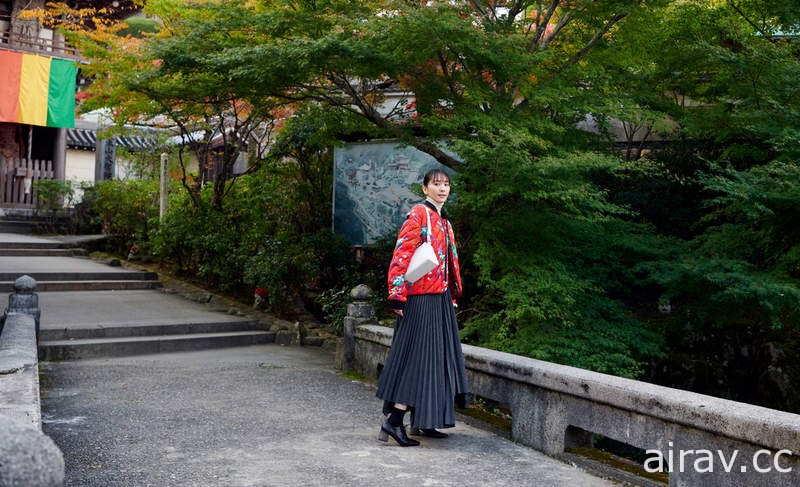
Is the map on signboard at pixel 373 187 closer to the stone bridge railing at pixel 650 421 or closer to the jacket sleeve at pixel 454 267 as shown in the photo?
the stone bridge railing at pixel 650 421

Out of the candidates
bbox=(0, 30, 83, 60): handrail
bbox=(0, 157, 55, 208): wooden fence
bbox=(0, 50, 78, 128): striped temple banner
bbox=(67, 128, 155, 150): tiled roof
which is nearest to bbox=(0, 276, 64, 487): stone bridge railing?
bbox=(0, 157, 55, 208): wooden fence

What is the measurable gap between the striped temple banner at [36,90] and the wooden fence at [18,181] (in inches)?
53.2

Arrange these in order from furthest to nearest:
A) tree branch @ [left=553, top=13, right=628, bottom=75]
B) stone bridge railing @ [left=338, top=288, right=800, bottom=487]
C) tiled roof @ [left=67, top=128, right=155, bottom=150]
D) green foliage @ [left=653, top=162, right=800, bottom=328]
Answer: tiled roof @ [left=67, top=128, right=155, bottom=150] → tree branch @ [left=553, top=13, right=628, bottom=75] → green foliage @ [left=653, top=162, right=800, bottom=328] → stone bridge railing @ [left=338, top=288, right=800, bottom=487]

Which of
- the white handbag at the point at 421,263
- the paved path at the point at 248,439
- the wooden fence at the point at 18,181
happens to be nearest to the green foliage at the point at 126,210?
the wooden fence at the point at 18,181

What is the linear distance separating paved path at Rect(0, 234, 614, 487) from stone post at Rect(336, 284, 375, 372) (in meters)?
0.26

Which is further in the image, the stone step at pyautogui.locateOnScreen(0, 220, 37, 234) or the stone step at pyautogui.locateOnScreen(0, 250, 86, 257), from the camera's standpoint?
the stone step at pyautogui.locateOnScreen(0, 220, 37, 234)

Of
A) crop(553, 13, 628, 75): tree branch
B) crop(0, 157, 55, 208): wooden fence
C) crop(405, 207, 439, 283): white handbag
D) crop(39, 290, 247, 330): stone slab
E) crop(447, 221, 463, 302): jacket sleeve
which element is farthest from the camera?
crop(0, 157, 55, 208): wooden fence

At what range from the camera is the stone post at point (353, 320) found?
8.34 metres

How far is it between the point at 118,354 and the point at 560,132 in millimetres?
6462

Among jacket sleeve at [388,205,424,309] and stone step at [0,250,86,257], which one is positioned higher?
jacket sleeve at [388,205,424,309]

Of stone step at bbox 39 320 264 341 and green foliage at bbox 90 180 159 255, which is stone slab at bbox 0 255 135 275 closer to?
green foliage at bbox 90 180 159 255

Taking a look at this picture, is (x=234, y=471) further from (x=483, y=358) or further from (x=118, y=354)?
(x=118, y=354)

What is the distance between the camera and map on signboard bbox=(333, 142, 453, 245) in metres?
12.2

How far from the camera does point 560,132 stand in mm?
8258
